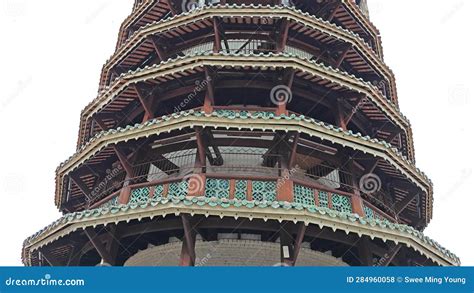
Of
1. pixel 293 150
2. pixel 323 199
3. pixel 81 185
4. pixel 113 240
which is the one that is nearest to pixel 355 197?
pixel 323 199

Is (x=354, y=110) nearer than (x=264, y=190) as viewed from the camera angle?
No

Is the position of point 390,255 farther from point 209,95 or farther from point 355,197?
point 209,95

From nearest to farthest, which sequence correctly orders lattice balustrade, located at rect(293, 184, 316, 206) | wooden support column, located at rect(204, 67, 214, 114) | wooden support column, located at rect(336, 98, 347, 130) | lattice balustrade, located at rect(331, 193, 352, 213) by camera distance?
1. lattice balustrade, located at rect(293, 184, 316, 206)
2. lattice balustrade, located at rect(331, 193, 352, 213)
3. wooden support column, located at rect(204, 67, 214, 114)
4. wooden support column, located at rect(336, 98, 347, 130)

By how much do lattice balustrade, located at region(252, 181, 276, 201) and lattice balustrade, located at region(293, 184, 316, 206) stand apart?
23.4 inches

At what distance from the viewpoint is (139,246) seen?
1588cm

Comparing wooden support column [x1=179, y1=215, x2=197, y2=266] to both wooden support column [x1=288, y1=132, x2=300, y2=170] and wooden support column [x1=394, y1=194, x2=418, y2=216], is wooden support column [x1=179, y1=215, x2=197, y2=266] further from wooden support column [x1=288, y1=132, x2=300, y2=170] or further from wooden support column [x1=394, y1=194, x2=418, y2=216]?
wooden support column [x1=394, y1=194, x2=418, y2=216]

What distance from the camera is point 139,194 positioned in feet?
50.1

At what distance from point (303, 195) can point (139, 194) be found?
4343mm

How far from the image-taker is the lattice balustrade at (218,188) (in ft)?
47.0

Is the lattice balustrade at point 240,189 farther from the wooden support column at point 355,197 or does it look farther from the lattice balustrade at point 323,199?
the wooden support column at point 355,197

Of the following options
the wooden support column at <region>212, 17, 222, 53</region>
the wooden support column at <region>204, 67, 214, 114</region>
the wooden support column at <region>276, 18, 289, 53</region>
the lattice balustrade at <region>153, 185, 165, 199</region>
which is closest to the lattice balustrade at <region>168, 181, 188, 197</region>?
the lattice balustrade at <region>153, 185, 165, 199</region>

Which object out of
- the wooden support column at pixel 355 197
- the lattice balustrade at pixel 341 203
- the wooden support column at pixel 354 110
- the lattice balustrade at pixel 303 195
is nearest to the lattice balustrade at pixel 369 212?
the wooden support column at pixel 355 197

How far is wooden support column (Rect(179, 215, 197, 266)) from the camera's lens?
13344 millimetres

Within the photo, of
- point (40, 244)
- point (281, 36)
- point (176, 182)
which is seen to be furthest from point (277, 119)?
point (40, 244)
